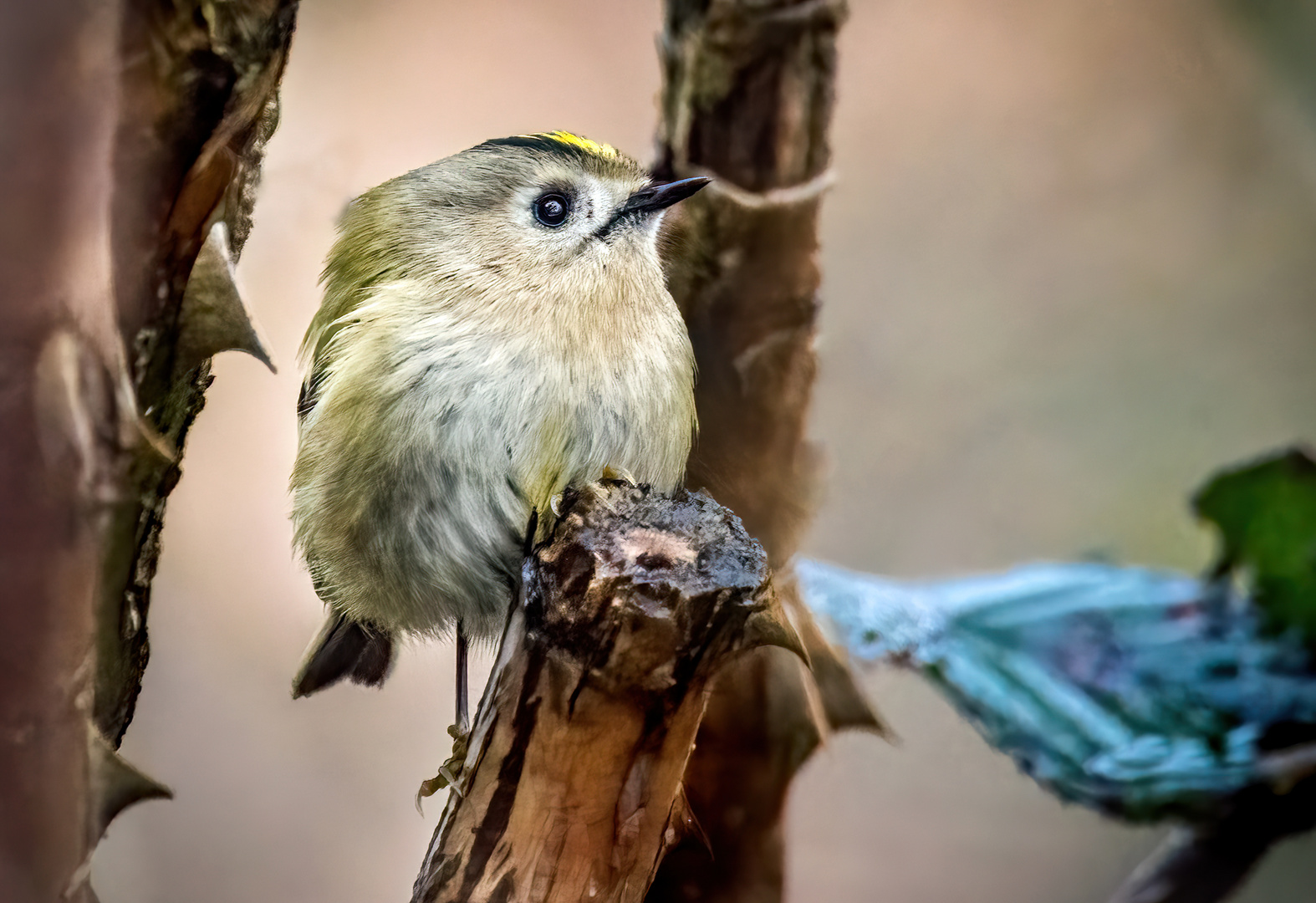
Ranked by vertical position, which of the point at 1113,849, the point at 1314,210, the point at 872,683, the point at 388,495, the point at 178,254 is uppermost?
the point at 1314,210

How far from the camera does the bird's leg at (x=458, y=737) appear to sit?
1.94 ft

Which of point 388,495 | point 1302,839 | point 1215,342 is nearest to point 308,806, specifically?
point 388,495

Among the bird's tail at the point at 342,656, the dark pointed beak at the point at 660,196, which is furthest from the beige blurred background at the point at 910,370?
the dark pointed beak at the point at 660,196

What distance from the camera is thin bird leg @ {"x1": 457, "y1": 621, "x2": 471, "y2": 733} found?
0.73 m

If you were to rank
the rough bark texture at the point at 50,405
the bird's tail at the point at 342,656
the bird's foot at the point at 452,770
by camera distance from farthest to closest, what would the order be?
the bird's tail at the point at 342,656 → the bird's foot at the point at 452,770 → the rough bark texture at the point at 50,405

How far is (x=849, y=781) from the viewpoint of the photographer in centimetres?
93

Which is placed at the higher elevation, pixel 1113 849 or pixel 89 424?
pixel 89 424

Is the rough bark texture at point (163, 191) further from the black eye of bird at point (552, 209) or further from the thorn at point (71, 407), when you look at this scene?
the black eye of bird at point (552, 209)

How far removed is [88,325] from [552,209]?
36 cm

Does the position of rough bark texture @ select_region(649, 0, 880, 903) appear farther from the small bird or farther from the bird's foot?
the bird's foot

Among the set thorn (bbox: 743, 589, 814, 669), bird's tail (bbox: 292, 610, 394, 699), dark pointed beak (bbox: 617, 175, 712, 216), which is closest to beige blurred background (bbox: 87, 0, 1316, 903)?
bird's tail (bbox: 292, 610, 394, 699)

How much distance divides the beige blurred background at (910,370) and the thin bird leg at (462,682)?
0.04 metres

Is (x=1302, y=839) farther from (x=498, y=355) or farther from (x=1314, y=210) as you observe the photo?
(x=498, y=355)

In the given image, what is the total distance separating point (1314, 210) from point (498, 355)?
86 centimetres
